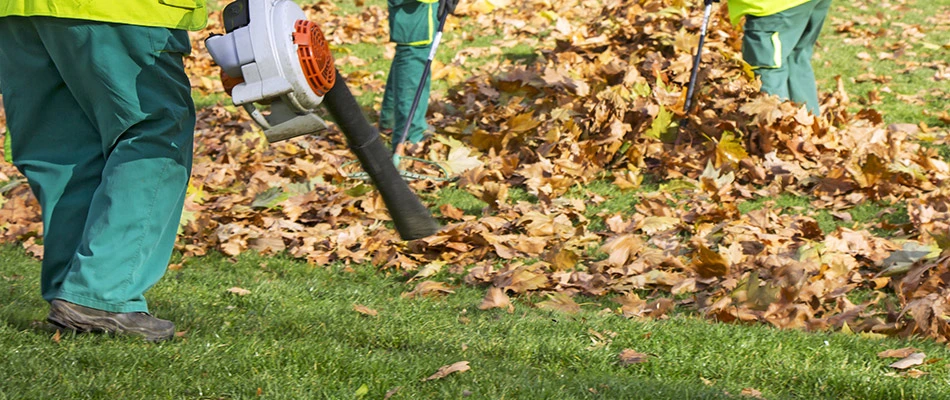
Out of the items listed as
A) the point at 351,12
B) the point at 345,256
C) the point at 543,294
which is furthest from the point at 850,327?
the point at 351,12

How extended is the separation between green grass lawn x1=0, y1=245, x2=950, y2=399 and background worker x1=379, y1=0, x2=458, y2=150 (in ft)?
8.89

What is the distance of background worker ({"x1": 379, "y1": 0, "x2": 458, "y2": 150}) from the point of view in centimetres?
671

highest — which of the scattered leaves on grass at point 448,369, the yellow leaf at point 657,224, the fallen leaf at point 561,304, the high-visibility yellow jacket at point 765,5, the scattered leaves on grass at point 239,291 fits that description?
the high-visibility yellow jacket at point 765,5

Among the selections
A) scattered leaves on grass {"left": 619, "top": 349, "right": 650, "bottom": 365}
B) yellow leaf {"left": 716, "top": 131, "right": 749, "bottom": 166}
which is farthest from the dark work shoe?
yellow leaf {"left": 716, "top": 131, "right": 749, "bottom": 166}

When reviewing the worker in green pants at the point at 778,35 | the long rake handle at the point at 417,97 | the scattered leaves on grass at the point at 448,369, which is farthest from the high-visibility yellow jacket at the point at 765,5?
the scattered leaves on grass at the point at 448,369

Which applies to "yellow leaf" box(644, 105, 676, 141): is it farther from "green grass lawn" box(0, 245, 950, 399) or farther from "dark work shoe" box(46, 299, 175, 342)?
"dark work shoe" box(46, 299, 175, 342)

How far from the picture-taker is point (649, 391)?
3047 millimetres

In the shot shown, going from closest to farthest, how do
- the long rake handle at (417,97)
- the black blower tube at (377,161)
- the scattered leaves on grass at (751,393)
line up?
1. the black blower tube at (377,161)
2. the scattered leaves on grass at (751,393)
3. the long rake handle at (417,97)

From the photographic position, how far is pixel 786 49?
251 inches

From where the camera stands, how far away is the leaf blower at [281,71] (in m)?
2.76

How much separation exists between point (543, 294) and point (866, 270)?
1.51 meters

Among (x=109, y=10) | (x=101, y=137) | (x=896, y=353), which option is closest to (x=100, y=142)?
(x=101, y=137)

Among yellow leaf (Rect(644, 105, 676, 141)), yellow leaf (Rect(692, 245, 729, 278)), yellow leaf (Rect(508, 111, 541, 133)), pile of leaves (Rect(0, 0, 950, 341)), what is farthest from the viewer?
yellow leaf (Rect(508, 111, 541, 133))

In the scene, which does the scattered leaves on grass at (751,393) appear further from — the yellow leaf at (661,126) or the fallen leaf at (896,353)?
the yellow leaf at (661,126)
